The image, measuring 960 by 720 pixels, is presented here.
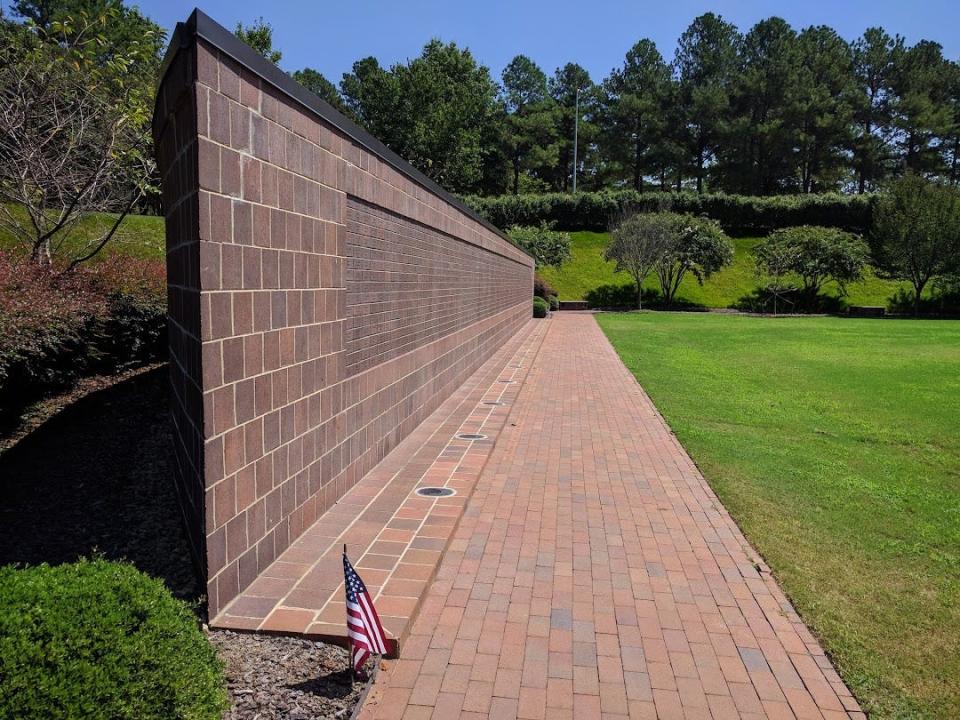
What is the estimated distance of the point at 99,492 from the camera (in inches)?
213

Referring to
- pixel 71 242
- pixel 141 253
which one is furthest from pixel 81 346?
pixel 71 242

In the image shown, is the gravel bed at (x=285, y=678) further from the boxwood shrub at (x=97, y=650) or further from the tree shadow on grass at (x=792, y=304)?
the tree shadow on grass at (x=792, y=304)

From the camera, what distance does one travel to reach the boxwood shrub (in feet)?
6.22

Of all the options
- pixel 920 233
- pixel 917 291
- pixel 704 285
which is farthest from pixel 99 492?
pixel 917 291

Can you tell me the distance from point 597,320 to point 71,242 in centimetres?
2135

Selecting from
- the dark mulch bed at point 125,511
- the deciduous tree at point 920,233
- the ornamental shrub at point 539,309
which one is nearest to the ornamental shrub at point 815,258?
the deciduous tree at point 920,233

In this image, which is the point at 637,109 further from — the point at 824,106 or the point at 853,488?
the point at 853,488

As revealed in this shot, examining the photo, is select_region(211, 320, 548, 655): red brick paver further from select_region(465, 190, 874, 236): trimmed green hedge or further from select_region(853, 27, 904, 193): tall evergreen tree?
select_region(853, 27, 904, 193): tall evergreen tree

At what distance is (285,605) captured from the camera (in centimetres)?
355

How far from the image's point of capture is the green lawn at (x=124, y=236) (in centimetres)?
1709

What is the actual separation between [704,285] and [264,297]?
1698 inches

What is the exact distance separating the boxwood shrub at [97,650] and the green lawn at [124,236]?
15766 mm

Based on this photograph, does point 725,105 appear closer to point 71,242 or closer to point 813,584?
point 71,242

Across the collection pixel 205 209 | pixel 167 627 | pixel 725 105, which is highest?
pixel 725 105
